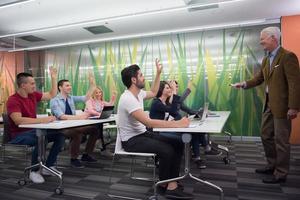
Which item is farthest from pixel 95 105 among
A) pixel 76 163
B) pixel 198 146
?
pixel 198 146

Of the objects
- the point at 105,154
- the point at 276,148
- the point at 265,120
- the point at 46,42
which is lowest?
the point at 105,154

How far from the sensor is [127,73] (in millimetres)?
2441

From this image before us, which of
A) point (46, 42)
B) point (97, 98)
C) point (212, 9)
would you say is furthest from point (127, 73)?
point (46, 42)

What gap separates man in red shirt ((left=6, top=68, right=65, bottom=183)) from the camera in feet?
9.22

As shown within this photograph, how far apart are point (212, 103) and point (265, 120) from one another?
295 centimetres

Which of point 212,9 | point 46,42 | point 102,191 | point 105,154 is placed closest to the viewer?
point 102,191

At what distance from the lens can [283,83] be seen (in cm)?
269

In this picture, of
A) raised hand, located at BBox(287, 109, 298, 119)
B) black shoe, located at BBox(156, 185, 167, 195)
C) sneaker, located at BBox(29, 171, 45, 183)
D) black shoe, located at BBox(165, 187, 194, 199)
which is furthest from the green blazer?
sneaker, located at BBox(29, 171, 45, 183)

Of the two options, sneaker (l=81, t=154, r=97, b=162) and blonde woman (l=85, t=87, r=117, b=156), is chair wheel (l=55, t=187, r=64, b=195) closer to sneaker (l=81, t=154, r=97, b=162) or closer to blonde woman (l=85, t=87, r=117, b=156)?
sneaker (l=81, t=154, r=97, b=162)

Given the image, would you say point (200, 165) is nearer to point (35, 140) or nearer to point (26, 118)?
point (35, 140)

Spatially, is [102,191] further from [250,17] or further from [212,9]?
[250,17]

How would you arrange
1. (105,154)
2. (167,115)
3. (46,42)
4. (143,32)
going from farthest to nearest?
(46,42)
(143,32)
(105,154)
(167,115)

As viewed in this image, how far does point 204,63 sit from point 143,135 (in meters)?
4.06

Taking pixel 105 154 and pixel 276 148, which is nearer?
pixel 276 148
